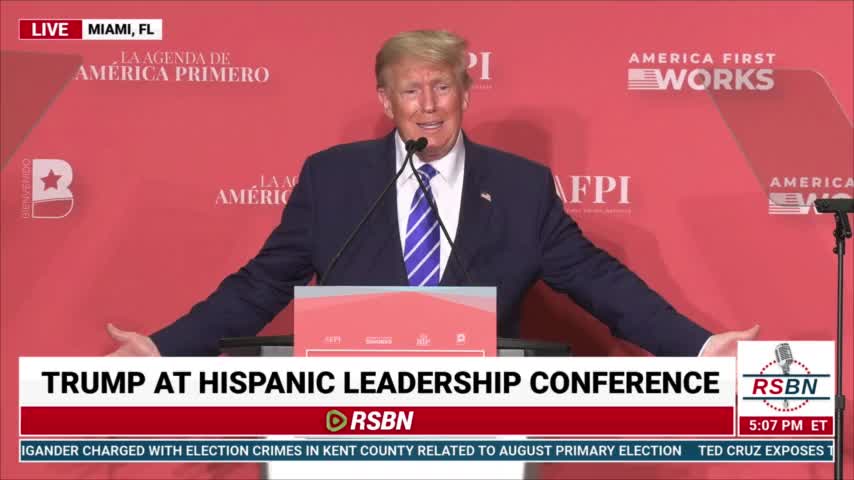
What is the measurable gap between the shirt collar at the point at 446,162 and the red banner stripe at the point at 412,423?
3.28 feet

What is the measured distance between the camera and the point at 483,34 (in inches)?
147

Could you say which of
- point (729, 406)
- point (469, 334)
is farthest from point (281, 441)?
point (729, 406)

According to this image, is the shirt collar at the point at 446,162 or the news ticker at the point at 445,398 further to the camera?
the shirt collar at the point at 446,162

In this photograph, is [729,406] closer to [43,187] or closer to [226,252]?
[226,252]

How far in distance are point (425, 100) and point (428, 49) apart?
0.42 feet

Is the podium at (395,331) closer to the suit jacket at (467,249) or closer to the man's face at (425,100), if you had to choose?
the suit jacket at (467,249)

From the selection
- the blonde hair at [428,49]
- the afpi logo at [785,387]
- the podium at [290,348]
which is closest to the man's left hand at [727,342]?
the afpi logo at [785,387]

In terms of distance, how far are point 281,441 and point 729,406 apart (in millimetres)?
835

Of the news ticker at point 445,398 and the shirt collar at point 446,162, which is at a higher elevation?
the shirt collar at point 446,162

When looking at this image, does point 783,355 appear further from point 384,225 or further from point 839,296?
point 384,225

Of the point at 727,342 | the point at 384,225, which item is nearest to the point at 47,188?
the point at 384,225

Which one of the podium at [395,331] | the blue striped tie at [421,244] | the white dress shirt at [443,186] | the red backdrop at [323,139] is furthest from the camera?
the red backdrop at [323,139]

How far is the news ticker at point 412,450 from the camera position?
2172 millimetres

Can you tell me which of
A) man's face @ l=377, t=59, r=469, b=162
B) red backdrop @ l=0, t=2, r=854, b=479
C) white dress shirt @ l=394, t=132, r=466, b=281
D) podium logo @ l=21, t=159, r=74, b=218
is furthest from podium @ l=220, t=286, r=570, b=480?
podium logo @ l=21, t=159, r=74, b=218
